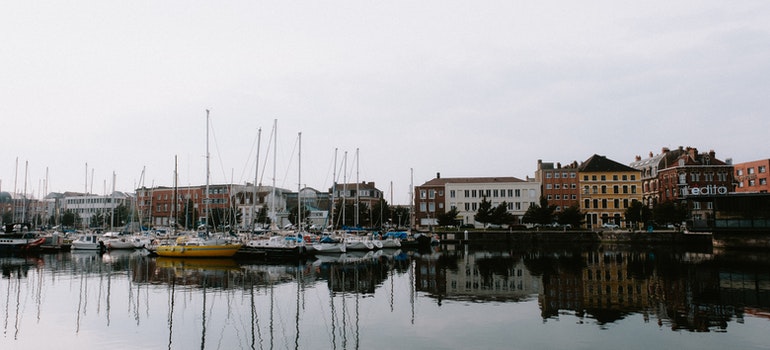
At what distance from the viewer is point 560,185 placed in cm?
10325

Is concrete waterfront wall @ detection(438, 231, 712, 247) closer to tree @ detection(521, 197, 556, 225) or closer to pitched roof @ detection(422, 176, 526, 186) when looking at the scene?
tree @ detection(521, 197, 556, 225)

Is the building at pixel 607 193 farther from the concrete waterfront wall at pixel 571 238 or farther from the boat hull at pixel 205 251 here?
the boat hull at pixel 205 251

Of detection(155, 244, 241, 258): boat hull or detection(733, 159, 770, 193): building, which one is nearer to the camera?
detection(155, 244, 241, 258): boat hull

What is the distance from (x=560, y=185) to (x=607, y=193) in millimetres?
9160

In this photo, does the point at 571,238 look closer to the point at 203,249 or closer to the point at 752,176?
the point at 752,176

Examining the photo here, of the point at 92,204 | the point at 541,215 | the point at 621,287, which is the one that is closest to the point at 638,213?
the point at 541,215

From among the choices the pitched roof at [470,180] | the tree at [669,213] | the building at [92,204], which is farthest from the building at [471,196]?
the building at [92,204]

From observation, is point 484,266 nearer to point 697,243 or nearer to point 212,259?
point 212,259

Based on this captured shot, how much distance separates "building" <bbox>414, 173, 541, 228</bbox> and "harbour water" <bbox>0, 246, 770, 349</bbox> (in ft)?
208

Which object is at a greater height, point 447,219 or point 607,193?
point 607,193

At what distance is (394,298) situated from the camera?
26.0m

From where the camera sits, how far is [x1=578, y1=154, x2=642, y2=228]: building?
10194 cm

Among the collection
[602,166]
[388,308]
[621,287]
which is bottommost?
[388,308]

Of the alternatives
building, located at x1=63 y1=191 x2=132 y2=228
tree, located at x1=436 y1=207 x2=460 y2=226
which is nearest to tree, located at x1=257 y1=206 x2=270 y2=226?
tree, located at x1=436 y1=207 x2=460 y2=226
